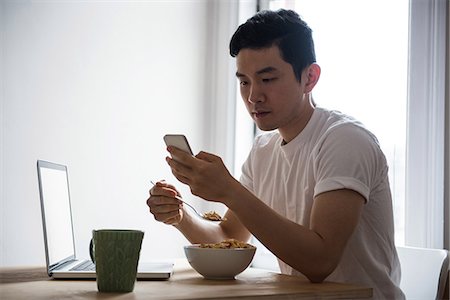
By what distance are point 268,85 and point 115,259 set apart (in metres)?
0.67

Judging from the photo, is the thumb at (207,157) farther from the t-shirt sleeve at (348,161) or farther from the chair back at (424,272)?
the chair back at (424,272)

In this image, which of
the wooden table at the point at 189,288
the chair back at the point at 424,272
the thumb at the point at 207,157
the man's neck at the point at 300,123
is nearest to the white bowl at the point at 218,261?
the wooden table at the point at 189,288

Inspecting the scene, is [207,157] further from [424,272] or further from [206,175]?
[424,272]

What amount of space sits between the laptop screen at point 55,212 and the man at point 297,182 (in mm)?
235

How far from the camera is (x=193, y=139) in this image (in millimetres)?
3324

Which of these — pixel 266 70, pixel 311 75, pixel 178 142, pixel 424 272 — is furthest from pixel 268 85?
pixel 424 272

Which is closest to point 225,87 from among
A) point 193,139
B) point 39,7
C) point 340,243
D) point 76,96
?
point 193,139

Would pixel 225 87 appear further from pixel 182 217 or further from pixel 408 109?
pixel 182 217

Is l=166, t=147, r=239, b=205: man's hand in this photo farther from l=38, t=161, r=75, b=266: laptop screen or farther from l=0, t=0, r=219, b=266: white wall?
l=0, t=0, r=219, b=266: white wall

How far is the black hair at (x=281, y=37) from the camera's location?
67.4 inches

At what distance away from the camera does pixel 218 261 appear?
142 centimetres

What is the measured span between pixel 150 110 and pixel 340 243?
1853 mm

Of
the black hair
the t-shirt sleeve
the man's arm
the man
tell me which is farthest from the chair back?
the black hair

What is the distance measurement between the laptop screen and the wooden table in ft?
0.25
